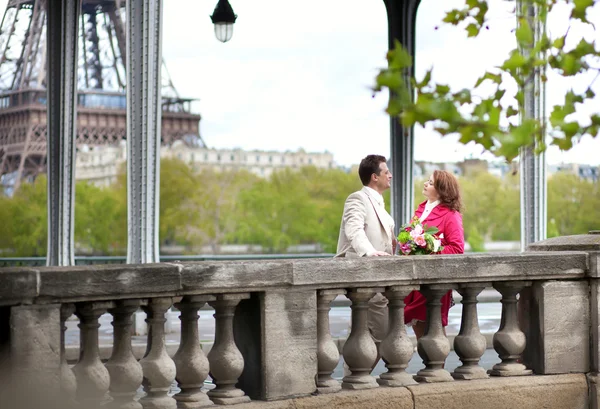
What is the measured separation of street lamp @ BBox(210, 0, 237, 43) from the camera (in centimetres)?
1306

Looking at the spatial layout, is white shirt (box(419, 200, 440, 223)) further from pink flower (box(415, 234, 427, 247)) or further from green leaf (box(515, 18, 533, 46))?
green leaf (box(515, 18, 533, 46))

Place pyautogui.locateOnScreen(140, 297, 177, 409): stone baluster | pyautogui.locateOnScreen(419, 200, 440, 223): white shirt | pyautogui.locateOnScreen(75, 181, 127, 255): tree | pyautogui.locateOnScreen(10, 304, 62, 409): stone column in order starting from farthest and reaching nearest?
1. pyautogui.locateOnScreen(75, 181, 127, 255): tree
2. pyautogui.locateOnScreen(419, 200, 440, 223): white shirt
3. pyautogui.locateOnScreen(140, 297, 177, 409): stone baluster
4. pyautogui.locateOnScreen(10, 304, 62, 409): stone column

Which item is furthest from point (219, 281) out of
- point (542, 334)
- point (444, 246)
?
point (444, 246)

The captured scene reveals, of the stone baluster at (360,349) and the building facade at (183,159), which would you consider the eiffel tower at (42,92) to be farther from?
the stone baluster at (360,349)

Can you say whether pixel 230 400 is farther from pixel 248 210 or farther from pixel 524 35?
pixel 248 210

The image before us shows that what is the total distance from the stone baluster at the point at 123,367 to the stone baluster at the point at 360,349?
1.20 metres

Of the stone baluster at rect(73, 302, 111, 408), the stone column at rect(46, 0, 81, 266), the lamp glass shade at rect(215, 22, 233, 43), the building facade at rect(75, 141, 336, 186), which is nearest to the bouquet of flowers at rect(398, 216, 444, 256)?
the stone baluster at rect(73, 302, 111, 408)

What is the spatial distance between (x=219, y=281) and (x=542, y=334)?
202cm

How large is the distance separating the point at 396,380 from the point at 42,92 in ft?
170

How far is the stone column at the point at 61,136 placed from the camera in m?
16.6

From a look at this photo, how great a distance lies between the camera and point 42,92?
54.7 m

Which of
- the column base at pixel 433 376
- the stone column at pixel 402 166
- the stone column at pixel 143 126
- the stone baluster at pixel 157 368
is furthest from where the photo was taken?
the stone column at pixel 402 166

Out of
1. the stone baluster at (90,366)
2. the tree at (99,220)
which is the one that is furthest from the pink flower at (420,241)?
the tree at (99,220)

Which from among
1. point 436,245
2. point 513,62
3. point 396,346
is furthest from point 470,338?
point 513,62
